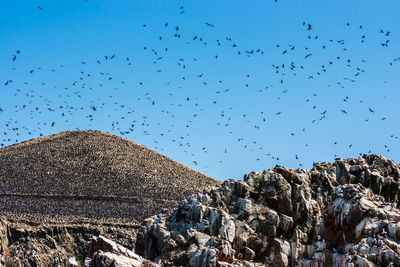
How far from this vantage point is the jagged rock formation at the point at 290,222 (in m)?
68.6

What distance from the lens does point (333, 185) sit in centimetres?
8806

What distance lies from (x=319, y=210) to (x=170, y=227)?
17.4m

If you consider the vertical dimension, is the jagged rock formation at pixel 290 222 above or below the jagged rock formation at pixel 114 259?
above

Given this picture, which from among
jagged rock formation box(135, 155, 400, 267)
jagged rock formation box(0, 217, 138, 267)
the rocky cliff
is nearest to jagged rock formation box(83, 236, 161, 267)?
the rocky cliff

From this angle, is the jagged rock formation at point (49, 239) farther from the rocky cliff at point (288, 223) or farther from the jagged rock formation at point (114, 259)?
the jagged rock formation at point (114, 259)

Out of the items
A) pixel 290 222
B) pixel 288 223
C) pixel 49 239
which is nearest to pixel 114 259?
pixel 288 223

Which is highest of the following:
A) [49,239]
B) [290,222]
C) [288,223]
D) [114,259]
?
[49,239]

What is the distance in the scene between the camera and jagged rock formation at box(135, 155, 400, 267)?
68625mm

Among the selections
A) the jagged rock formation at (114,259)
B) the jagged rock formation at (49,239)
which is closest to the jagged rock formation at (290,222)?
the jagged rock formation at (114,259)

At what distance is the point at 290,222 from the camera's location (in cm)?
8262

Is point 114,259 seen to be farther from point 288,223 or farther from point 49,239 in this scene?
point 49,239

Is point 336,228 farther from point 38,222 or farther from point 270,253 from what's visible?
point 38,222

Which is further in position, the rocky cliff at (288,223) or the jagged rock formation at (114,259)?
the rocky cliff at (288,223)

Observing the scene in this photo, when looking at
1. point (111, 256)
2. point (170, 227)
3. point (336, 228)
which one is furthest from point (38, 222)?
point (111, 256)
